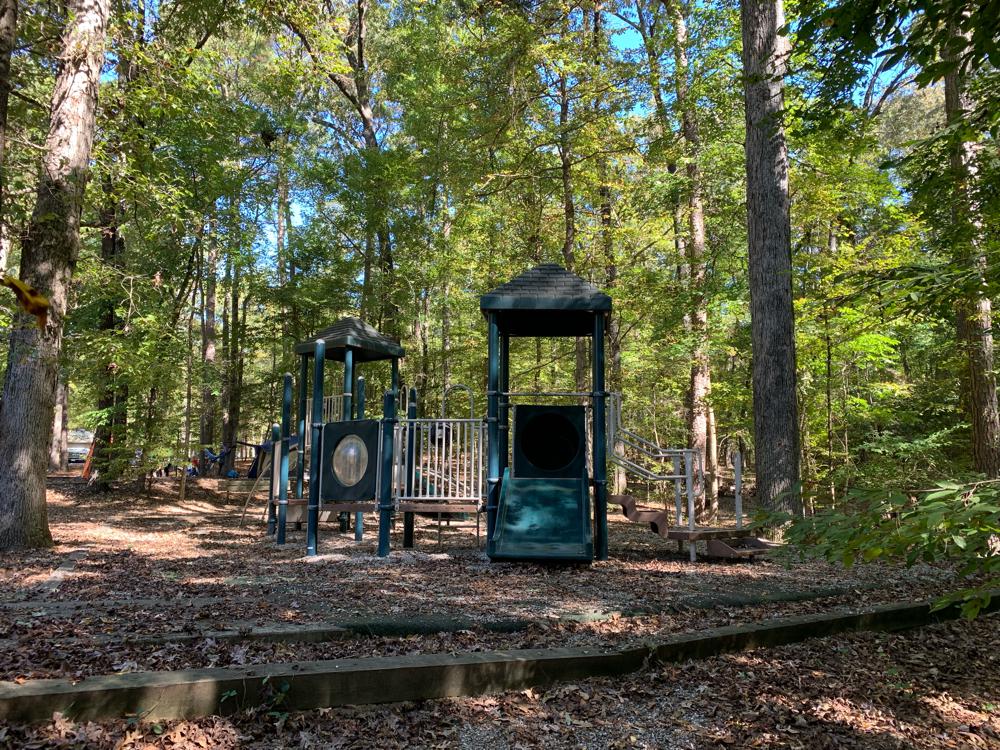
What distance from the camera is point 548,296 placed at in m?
8.41

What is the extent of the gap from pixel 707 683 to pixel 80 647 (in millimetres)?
3533

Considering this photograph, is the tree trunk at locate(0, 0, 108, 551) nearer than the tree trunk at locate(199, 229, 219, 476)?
Yes

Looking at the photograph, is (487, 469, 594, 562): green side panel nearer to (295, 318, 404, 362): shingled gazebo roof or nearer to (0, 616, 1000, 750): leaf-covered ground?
(0, 616, 1000, 750): leaf-covered ground

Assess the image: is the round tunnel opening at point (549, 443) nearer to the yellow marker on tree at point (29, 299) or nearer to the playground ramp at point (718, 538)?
the playground ramp at point (718, 538)

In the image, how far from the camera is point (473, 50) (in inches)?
537

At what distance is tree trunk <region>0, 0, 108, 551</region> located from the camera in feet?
25.6

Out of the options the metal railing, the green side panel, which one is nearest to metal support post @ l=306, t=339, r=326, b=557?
the metal railing

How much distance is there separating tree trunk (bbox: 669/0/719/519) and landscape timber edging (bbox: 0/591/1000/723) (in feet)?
30.5

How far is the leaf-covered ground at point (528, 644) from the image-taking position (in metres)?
3.15

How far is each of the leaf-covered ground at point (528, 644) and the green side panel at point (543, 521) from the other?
0.72ft

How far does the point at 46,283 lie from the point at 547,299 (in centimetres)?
608

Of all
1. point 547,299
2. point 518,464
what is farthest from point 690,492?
point 547,299

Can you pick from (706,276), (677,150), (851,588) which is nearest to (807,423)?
(706,276)

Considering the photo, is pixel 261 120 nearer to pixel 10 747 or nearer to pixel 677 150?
pixel 677 150
